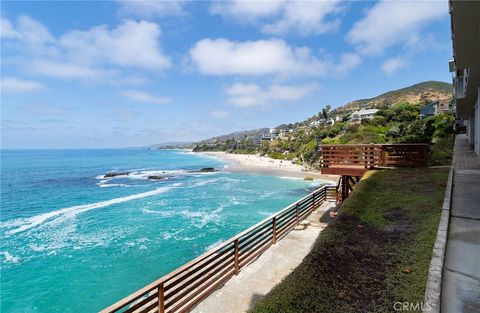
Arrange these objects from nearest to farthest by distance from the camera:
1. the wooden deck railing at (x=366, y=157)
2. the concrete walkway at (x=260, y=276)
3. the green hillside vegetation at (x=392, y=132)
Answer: the concrete walkway at (x=260, y=276), the wooden deck railing at (x=366, y=157), the green hillside vegetation at (x=392, y=132)

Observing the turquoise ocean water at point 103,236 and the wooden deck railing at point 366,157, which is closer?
the wooden deck railing at point 366,157

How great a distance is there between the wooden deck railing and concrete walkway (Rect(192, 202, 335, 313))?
3.83 m

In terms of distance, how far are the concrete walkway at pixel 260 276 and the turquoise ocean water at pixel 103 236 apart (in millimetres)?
7422

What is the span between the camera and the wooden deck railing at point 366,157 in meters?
11.7

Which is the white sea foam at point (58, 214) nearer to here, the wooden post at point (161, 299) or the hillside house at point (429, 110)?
the wooden post at point (161, 299)

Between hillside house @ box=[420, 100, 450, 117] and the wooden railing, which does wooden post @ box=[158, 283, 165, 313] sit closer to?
the wooden railing

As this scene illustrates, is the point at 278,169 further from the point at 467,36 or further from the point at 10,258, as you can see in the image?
the point at 467,36

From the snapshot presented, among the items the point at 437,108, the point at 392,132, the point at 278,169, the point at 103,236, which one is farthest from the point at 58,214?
the point at 437,108

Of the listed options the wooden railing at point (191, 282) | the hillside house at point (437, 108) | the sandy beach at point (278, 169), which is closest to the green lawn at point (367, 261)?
the wooden railing at point (191, 282)

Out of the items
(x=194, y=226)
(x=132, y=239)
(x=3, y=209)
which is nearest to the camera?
(x=132, y=239)

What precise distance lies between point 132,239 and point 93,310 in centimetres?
739

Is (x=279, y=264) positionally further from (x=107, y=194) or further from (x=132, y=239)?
(x=107, y=194)

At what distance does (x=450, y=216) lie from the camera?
5.70 metres

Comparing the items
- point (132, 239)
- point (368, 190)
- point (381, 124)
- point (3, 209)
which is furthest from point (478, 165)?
point (381, 124)
